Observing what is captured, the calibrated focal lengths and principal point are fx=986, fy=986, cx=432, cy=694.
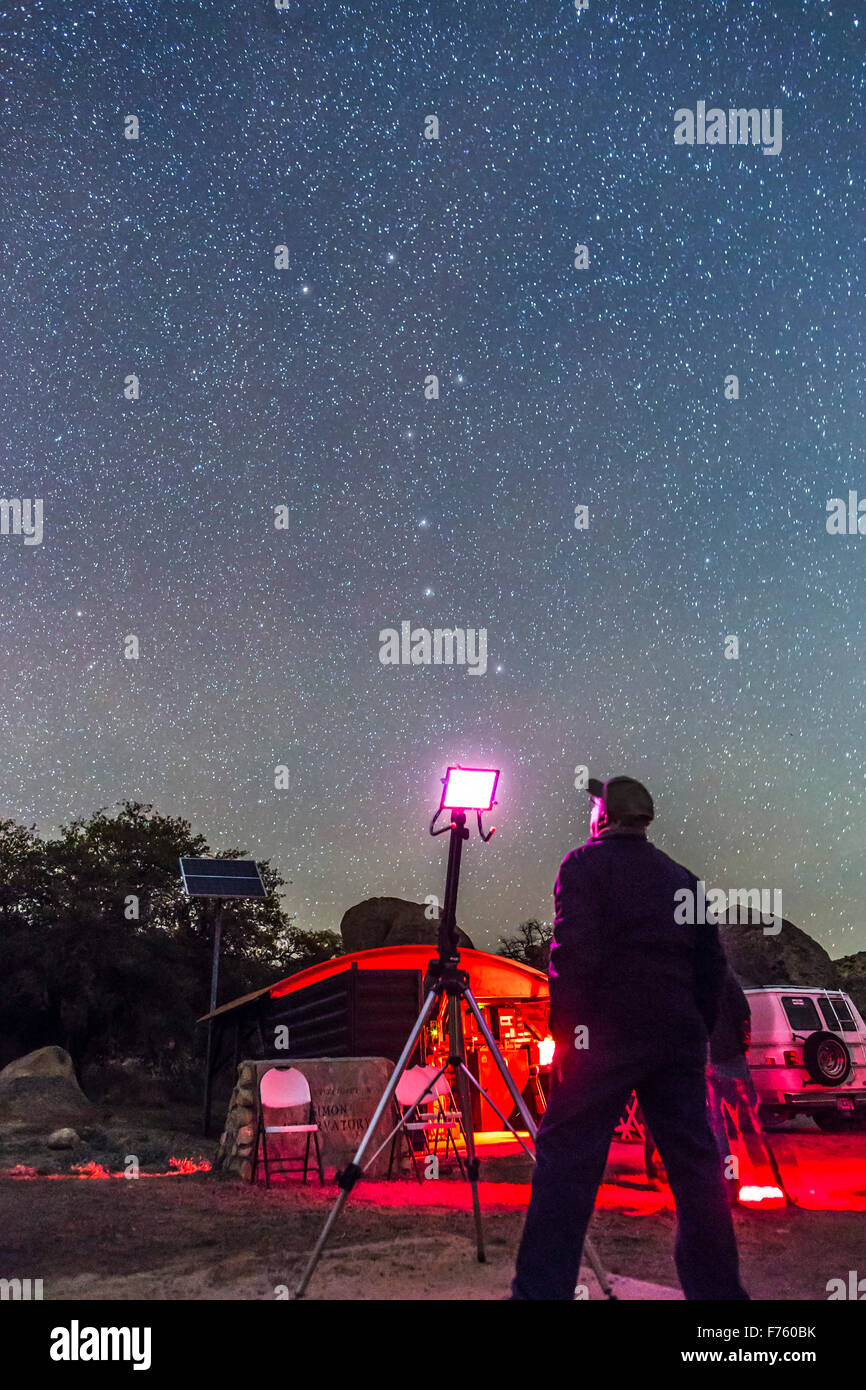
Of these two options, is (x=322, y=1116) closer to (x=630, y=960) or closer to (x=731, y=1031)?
(x=731, y=1031)

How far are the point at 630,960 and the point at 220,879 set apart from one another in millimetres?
14229

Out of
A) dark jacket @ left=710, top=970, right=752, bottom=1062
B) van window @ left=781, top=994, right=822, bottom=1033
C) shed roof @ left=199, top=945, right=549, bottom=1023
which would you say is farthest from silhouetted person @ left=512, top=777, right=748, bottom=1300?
shed roof @ left=199, top=945, right=549, bottom=1023

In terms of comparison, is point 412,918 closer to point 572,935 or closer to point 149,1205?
point 149,1205

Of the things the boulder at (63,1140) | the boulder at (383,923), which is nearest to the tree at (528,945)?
the boulder at (383,923)

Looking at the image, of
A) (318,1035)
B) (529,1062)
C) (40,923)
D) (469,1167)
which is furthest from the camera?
(40,923)

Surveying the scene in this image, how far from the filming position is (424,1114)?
10.8m

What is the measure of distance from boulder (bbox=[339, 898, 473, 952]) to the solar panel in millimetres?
15218

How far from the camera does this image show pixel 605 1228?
6.05 metres

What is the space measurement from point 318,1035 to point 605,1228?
29.5 feet

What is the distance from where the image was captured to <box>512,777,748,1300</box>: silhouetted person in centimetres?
288

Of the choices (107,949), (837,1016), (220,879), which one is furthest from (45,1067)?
(837,1016)

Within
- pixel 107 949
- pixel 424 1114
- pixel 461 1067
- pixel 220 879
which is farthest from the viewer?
pixel 107 949
